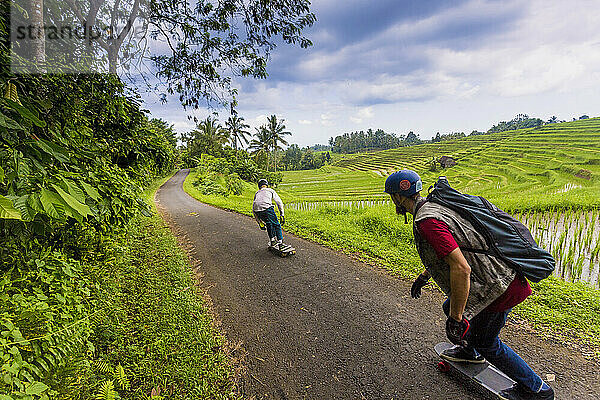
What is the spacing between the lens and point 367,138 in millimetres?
97938

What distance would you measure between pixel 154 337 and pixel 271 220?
3.02m

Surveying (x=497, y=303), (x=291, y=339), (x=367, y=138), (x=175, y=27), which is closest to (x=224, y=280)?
(x=291, y=339)

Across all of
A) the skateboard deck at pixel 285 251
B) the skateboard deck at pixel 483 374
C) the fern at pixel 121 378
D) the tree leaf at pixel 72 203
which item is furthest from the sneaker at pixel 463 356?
the skateboard deck at pixel 285 251

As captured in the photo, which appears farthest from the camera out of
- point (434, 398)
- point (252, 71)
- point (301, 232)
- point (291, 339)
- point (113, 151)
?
point (301, 232)

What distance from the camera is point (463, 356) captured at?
7.99ft

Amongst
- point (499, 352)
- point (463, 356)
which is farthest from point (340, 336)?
point (499, 352)

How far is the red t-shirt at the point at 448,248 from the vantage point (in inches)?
69.4

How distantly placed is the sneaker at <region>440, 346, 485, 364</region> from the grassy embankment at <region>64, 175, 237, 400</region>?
77.9 inches

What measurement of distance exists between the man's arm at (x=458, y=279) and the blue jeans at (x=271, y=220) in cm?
408

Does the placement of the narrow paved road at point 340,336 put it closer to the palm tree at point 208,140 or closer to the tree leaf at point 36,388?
the tree leaf at point 36,388

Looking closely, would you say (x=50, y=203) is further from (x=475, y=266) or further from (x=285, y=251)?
(x=285, y=251)

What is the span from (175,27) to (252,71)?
1470 mm

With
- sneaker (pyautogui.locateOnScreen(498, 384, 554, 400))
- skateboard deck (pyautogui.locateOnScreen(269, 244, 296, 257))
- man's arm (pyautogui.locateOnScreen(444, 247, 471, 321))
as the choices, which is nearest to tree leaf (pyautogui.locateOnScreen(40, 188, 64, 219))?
man's arm (pyautogui.locateOnScreen(444, 247, 471, 321))

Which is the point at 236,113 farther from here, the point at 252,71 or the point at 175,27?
the point at 175,27
